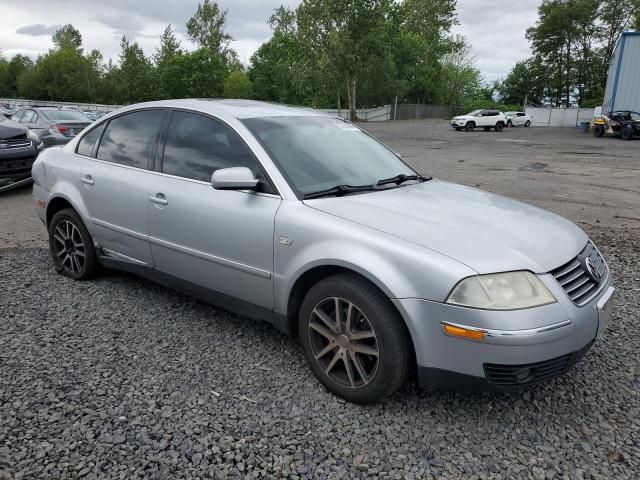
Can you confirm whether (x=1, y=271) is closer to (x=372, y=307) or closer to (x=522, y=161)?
(x=372, y=307)

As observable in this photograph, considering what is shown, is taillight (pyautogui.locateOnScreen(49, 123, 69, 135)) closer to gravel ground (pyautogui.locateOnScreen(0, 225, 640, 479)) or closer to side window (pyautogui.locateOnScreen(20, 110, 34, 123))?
side window (pyautogui.locateOnScreen(20, 110, 34, 123))

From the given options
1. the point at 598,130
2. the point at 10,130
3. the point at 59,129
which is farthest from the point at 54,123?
the point at 598,130

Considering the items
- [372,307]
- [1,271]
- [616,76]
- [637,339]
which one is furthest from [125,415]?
[616,76]

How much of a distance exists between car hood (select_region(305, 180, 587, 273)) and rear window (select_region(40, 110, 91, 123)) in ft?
36.9

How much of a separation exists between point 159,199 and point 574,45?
6865 centimetres

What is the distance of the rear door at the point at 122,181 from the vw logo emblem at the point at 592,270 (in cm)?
290

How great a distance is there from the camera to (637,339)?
141 inches

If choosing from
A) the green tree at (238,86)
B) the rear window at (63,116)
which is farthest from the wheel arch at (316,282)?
the green tree at (238,86)

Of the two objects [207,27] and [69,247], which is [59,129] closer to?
[69,247]

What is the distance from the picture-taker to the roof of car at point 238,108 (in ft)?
11.9

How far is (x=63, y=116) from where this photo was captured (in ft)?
41.1

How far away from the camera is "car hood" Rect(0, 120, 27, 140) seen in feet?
28.8

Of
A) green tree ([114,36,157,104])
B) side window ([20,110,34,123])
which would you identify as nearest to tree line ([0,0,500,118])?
green tree ([114,36,157,104])

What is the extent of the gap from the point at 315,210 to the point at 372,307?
673mm
